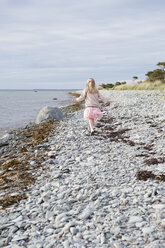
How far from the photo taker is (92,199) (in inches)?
207

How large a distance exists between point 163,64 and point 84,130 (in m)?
36.6

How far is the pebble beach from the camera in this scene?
4.03 m

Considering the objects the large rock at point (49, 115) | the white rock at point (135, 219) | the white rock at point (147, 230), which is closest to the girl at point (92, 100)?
the large rock at point (49, 115)

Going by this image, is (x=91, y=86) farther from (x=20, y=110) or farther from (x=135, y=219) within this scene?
(x=20, y=110)

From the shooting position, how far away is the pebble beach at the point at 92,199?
4.03 metres

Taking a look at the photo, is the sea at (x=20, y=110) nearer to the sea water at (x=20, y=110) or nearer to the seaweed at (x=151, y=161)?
the sea water at (x=20, y=110)

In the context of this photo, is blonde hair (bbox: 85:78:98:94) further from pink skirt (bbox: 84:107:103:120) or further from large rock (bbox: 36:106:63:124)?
large rock (bbox: 36:106:63:124)

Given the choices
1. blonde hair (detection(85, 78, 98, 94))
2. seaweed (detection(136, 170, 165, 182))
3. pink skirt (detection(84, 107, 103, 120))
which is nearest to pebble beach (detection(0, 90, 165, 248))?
seaweed (detection(136, 170, 165, 182))

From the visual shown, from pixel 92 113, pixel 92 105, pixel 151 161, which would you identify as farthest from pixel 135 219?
pixel 92 105

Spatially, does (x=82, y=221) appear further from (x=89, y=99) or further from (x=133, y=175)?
(x=89, y=99)

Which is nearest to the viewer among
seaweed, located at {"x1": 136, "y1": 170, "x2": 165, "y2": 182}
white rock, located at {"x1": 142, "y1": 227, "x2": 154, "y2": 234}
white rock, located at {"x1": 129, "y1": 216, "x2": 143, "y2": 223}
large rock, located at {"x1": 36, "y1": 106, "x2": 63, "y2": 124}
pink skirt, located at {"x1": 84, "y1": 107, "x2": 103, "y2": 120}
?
white rock, located at {"x1": 142, "y1": 227, "x2": 154, "y2": 234}

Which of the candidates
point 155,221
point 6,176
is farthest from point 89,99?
point 155,221

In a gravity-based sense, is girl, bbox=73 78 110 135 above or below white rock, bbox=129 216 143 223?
above

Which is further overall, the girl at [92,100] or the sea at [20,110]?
the sea at [20,110]
